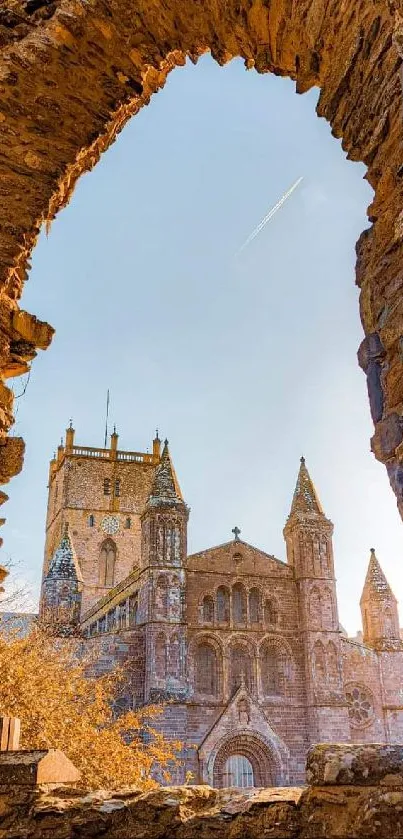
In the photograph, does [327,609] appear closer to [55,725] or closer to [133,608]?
[133,608]

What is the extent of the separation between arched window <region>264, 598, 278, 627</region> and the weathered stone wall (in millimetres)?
24558

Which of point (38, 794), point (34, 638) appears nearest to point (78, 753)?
point (34, 638)

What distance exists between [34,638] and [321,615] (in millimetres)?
14116

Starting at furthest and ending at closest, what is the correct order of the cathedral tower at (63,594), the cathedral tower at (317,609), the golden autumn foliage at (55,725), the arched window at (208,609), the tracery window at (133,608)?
1. the cathedral tower at (63,594)
2. the tracery window at (133,608)
3. the arched window at (208,609)
4. the cathedral tower at (317,609)
5. the golden autumn foliage at (55,725)

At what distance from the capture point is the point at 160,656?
79.7ft

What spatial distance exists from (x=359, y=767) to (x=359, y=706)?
26.8m

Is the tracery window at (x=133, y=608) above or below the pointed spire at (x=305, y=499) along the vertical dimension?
below

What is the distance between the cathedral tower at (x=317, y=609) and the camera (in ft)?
82.3

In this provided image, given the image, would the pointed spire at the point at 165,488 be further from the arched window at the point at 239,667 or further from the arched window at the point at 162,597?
the arched window at the point at 239,667

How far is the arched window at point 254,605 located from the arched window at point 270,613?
0.33 meters

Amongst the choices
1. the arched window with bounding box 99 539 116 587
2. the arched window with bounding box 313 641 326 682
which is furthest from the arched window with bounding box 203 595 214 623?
the arched window with bounding box 99 539 116 587

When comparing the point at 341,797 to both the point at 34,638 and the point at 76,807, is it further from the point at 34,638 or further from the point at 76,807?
the point at 34,638

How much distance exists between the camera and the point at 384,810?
2.43 m

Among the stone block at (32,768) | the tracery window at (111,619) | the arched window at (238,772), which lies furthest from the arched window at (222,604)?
the stone block at (32,768)
